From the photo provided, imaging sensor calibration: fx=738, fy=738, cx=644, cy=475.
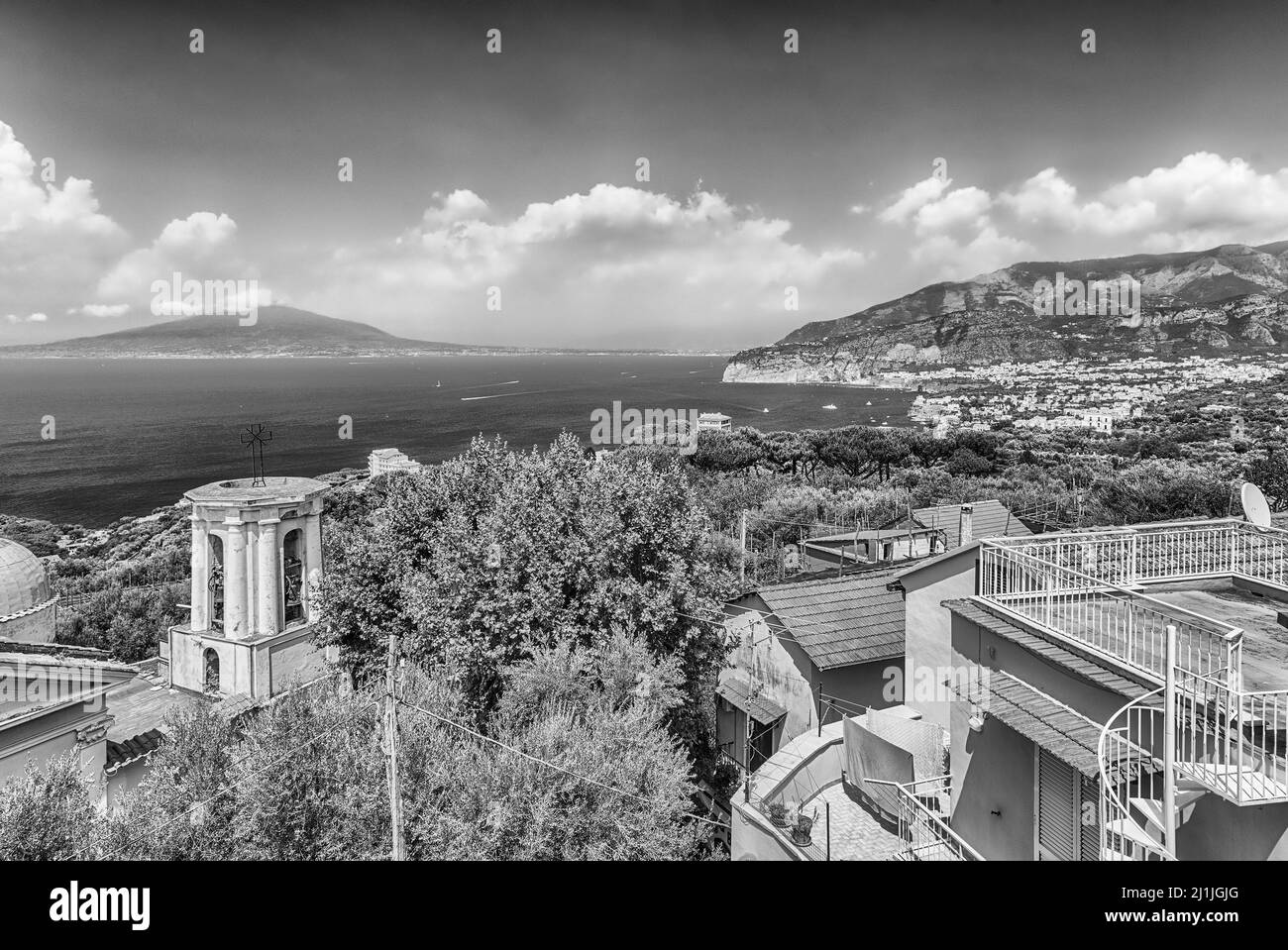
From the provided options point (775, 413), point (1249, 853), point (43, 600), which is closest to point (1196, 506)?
point (1249, 853)

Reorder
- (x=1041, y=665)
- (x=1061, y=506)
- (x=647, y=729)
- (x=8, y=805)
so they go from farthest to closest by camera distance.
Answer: (x=1061, y=506) < (x=647, y=729) < (x=1041, y=665) < (x=8, y=805)

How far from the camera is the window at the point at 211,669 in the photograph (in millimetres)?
8680

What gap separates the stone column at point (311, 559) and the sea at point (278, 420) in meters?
30.5

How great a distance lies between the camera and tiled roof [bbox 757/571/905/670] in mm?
8273

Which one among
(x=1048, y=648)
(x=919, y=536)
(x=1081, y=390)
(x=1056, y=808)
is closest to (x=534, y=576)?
(x=1048, y=648)

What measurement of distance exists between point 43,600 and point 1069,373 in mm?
59564

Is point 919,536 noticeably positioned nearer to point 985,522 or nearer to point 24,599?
point 985,522

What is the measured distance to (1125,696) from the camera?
11.2 ft

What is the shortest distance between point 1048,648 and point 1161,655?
19.5 inches

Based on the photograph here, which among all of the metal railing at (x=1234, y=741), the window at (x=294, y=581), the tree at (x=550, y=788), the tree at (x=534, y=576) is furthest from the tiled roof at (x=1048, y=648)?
the window at (x=294, y=581)

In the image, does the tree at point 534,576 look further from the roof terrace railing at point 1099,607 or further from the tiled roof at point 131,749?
the roof terrace railing at point 1099,607

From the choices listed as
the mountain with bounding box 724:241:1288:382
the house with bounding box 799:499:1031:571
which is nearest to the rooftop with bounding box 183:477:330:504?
the house with bounding box 799:499:1031:571

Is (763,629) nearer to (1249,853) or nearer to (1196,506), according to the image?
(1249,853)

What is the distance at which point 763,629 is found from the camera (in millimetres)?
8875
